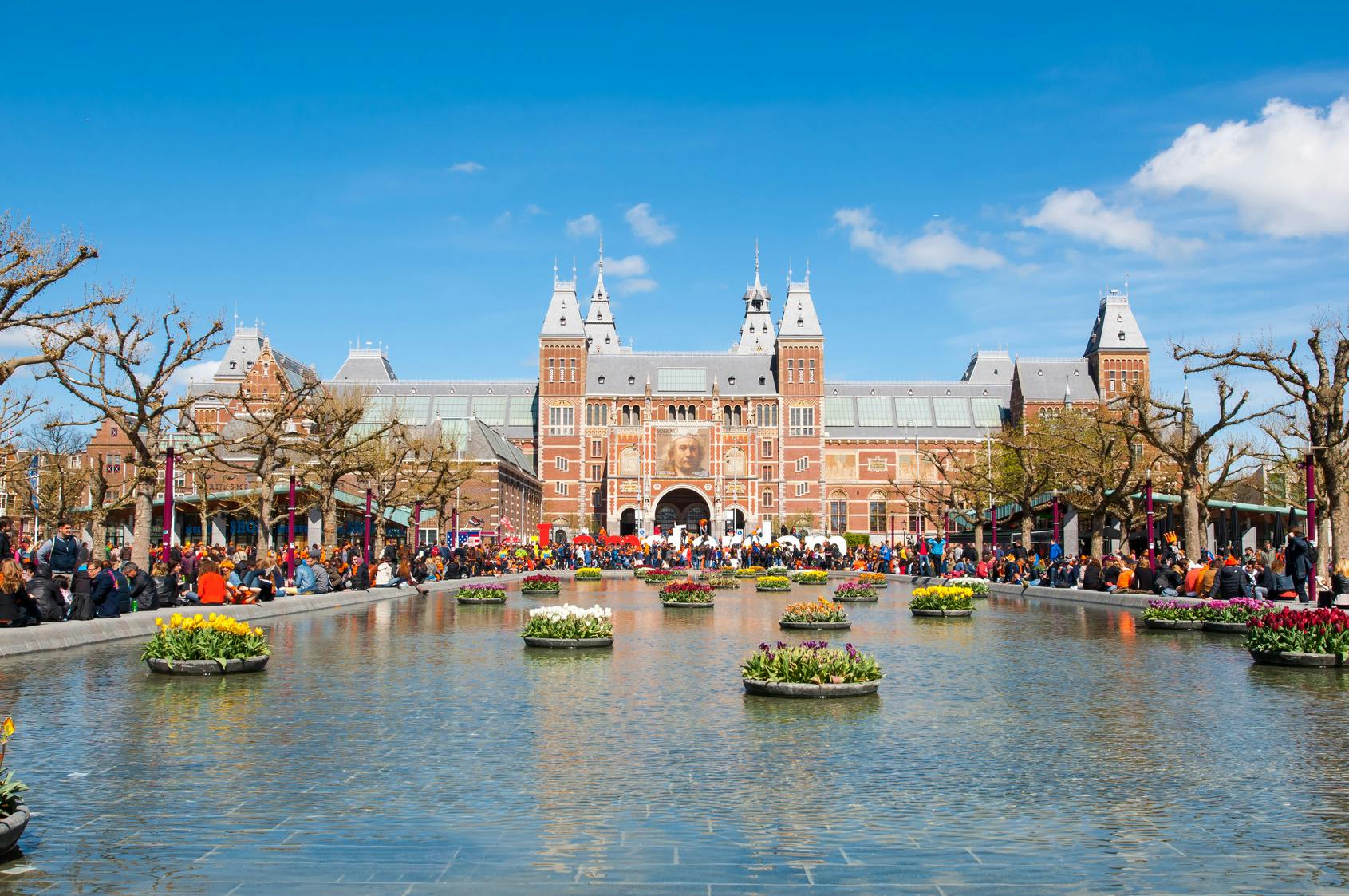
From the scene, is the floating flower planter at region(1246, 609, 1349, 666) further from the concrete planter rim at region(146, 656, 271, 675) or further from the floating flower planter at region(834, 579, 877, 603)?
the floating flower planter at region(834, 579, 877, 603)

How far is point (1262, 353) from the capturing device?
30.5 meters

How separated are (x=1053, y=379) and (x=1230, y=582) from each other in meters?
89.2

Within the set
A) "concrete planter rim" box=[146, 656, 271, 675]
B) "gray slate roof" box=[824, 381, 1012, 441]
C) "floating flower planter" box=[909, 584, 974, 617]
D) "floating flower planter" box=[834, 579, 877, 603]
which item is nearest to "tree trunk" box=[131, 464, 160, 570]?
"concrete planter rim" box=[146, 656, 271, 675]

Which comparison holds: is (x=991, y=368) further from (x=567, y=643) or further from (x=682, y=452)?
(x=567, y=643)

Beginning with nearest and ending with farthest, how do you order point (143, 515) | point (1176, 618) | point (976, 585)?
point (1176, 618), point (143, 515), point (976, 585)

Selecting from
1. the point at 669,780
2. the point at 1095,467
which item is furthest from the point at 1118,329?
the point at 669,780

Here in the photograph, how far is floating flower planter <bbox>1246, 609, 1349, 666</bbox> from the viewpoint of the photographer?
14734 millimetres

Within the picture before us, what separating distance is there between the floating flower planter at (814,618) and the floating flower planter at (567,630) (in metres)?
4.46

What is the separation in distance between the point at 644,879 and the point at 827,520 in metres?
→ 105

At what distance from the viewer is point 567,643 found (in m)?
17.5

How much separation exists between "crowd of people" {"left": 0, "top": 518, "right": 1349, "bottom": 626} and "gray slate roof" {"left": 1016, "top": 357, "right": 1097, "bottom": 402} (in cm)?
5297

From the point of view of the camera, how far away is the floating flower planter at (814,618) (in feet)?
69.9

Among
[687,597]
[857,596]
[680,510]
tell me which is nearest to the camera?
[687,597]

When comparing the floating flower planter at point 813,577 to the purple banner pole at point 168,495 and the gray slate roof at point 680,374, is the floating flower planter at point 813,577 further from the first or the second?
the gray slate roof at point 680,374
